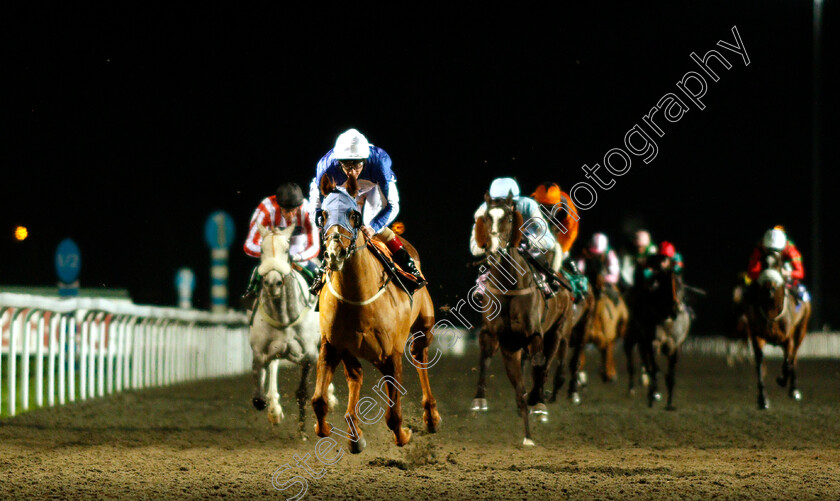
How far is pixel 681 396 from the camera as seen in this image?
→ 14.7 meters

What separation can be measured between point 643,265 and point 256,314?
242 inches

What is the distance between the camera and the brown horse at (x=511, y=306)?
8336mm

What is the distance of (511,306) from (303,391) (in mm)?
1998

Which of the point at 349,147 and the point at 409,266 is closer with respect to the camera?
the point at 349,147

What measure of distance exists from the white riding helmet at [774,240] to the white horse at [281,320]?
21.0 ft

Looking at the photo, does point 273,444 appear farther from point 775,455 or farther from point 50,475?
point 775,455

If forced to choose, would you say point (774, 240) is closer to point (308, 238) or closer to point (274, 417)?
point (308, 238)

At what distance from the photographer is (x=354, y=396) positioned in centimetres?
666

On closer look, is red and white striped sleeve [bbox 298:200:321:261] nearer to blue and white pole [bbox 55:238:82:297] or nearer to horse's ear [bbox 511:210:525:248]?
horse's ear [bbox 511:210:525:248]

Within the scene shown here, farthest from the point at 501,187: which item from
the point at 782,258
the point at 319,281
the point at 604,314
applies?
the point at 604,314

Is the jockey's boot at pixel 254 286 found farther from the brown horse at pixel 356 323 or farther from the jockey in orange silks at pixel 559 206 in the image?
the jockey in orange silks at pixel 559 206

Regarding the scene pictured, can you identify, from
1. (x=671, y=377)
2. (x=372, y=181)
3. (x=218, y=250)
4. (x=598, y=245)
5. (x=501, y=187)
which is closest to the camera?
(x=372, y=181)

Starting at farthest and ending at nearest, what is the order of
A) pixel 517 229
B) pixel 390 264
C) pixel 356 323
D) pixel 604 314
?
pixel 604 314
pixel 517 229
pixel 390 264
pixel 356 323

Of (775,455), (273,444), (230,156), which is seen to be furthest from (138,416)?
(775,455)
